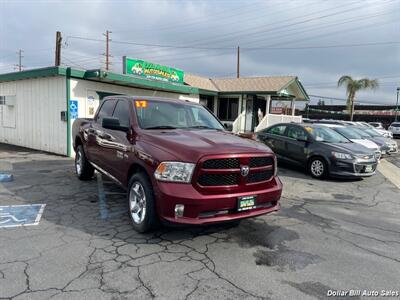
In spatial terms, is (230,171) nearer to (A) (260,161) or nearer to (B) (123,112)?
(A) (260,161)

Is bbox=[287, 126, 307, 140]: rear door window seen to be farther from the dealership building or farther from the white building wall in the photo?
the white building wall

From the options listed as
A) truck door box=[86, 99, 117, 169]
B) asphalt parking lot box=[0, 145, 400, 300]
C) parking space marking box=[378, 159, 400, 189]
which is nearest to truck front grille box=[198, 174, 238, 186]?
asphalt parking lot box=[0, 145, 400, 300]

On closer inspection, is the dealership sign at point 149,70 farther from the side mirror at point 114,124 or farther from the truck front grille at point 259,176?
the truck front grille at point 259,176

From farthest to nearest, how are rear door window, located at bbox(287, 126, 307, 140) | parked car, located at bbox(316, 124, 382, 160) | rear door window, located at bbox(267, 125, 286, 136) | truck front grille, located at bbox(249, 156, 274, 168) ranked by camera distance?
parked car, located at bbox(316, 124, 382, 160) < rear door window, located at bbox(267, 125, 286, 136) < rear door window, located at bbox(287, 126, 307, 140) < truck front grille, located at bbox(249, 156, 274, 168)

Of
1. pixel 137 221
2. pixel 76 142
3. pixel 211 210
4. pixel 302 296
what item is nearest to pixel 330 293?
pixel 302 296

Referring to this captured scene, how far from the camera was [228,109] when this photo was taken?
23.8m

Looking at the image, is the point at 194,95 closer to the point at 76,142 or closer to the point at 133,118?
the point at 76,142

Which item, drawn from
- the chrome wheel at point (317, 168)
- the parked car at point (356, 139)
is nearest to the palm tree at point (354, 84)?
the parked car at point (356, 139)

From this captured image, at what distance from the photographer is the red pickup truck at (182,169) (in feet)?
12.3

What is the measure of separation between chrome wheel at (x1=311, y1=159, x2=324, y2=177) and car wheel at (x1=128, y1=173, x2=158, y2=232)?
21.1 ft

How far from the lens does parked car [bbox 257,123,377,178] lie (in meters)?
8.76

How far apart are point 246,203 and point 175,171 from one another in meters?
1.01

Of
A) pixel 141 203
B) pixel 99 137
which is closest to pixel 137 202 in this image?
pixel 141 203

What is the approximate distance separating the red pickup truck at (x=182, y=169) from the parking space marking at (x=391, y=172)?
266 inches
